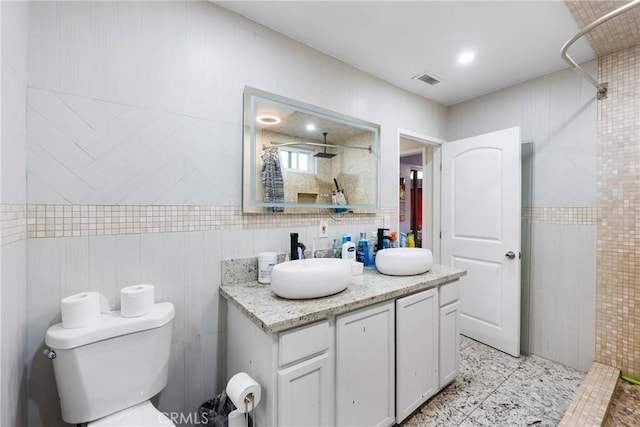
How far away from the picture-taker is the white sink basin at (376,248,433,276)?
65.7 inches

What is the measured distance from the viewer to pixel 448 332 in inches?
69.6

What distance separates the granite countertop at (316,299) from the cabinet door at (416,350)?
0.09m

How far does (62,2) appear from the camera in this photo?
3.61 ft

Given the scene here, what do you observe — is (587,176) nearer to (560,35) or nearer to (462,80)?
(560,35)

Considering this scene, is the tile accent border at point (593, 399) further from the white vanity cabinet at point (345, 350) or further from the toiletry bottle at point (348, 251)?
the toiletry bottle at point (348, 251)

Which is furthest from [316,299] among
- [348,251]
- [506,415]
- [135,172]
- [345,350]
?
[506,415]

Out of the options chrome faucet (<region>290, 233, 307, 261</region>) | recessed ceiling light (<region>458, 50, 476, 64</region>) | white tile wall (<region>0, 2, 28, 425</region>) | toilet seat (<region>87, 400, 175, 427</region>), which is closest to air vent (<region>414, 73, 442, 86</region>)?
recessed ceiling light (<region>458, 50, 476, 64</region>)

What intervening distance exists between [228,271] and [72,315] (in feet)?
2.11

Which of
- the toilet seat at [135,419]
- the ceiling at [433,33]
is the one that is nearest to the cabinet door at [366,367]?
the toilet seat at [135,419]

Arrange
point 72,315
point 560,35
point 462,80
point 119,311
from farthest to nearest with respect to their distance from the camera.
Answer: point 462,80
point 560,35
point 119,311
point 72,315

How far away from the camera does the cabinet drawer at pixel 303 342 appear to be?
3.48 ft

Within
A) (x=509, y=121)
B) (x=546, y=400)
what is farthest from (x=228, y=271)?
(x=509, y=121)

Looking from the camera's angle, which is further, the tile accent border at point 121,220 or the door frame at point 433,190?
the door frame at point 433,190

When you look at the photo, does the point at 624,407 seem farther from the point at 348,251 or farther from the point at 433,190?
the point at 433,190
